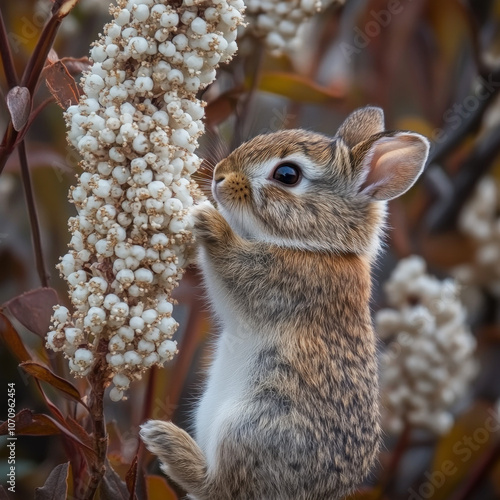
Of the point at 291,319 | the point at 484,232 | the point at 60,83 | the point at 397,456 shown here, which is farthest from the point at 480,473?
the point at 60,83

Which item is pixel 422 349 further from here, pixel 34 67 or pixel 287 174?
pixel 34 67

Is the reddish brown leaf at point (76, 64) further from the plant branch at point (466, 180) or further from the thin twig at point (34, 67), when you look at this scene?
the plant branch at point (466, 180)

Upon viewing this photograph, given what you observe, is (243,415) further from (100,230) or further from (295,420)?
(100,230)

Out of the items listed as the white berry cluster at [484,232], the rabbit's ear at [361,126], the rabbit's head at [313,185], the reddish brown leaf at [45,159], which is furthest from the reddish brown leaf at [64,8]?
the white berry cluster at [484,232]

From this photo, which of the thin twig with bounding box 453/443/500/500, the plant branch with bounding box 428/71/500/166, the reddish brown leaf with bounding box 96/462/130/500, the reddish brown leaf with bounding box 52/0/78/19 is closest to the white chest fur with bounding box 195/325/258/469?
the reddish brown leaf with bounding box 96/462/130/500

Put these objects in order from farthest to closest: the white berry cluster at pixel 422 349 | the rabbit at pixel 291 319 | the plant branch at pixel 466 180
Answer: the plant branch at pixel 466 180 < the white berry cluster at pixel 422 349 < the rabbit at pixel 291 319

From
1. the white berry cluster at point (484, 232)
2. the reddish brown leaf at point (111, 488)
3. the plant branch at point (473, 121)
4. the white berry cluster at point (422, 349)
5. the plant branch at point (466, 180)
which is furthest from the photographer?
the white berry cluster at point (484, 232)

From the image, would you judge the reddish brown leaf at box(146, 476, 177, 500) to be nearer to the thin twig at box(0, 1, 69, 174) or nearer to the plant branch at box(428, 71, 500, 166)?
the thin twig at box(0, 1, 69, 174)
